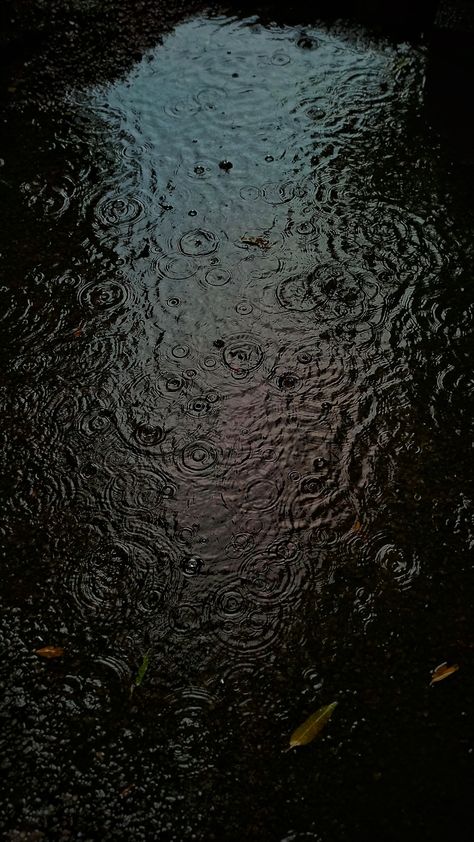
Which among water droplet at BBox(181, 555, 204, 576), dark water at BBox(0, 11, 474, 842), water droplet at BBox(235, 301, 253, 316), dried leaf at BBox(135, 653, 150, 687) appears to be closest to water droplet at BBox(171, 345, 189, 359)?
dark water at BBox(0, 11, 474, 842)

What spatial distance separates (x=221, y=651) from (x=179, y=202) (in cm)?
176

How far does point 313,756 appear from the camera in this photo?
159 cm

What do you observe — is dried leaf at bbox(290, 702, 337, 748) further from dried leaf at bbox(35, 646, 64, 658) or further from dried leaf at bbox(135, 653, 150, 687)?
dried leaf at bbox(35, 646, 64, 658)

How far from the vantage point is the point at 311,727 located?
1621 millimetres

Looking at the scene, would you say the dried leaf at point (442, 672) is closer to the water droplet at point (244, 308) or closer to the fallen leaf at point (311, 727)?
the fallen leaf at point (311, 727)

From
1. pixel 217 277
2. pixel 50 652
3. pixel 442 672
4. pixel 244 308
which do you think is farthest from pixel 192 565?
pixel 217 277

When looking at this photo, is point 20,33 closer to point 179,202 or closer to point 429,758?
point 179,202

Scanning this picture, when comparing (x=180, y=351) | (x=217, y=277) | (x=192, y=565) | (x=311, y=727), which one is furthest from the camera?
(x=217, y=277)

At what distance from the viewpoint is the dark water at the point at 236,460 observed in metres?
1.59

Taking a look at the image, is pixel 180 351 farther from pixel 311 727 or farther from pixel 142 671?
pixel 311 727

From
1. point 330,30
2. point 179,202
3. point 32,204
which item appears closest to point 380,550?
point 179,202

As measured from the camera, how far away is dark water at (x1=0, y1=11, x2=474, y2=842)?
1590 mm

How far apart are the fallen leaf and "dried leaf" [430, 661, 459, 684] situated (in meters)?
0.26

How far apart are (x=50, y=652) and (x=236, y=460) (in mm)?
741
